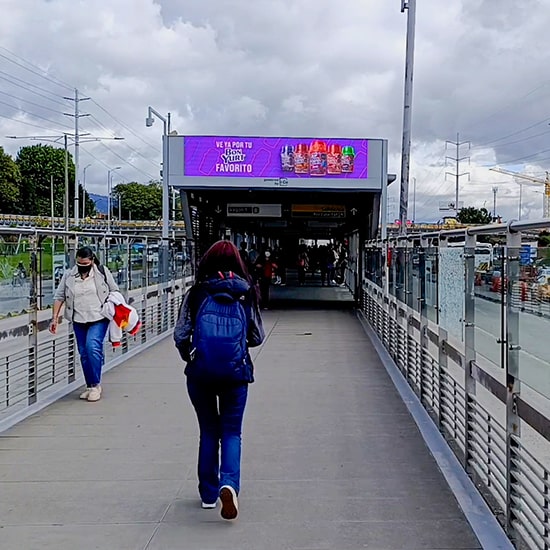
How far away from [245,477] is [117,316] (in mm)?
3341

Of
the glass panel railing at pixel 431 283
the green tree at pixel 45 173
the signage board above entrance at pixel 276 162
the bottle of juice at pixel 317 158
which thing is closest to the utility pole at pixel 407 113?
the signage board above entrance at pixel 276 162

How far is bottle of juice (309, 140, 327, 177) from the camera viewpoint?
21031 mm

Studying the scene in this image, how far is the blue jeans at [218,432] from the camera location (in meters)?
5.29

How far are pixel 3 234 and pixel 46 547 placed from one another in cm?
382

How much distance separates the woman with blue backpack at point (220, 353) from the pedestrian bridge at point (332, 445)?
34 cm

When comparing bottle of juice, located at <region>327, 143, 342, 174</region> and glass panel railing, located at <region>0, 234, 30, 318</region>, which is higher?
bottle of juice, located at <region>327, 143, 342, 174</region>

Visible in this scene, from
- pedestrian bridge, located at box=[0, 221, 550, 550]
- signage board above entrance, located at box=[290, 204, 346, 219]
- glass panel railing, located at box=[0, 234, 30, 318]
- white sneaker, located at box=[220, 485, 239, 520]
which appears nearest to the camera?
pedestrian bridge, located at box=[0, 221, 550, 550]

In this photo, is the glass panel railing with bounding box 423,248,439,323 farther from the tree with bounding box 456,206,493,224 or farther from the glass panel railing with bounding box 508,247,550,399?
the tree with bounding box 456,206,493,224

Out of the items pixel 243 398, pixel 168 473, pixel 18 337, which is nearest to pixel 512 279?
pixel 243 398

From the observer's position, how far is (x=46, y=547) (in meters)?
4.88

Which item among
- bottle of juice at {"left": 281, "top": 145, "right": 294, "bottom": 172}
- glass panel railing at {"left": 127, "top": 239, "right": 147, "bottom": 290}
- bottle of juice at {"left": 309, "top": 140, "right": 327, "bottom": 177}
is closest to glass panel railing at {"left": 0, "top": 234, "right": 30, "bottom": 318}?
glass panel railing at {"left": 127, "top": 239, "right": 147, "bottom": 290}

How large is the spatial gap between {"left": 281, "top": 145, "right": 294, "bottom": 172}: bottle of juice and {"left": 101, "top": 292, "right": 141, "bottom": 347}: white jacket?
12.2 metres

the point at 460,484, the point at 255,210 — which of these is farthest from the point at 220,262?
the point at 255,210

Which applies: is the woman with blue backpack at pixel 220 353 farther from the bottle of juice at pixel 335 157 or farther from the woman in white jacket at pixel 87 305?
the bottle of juice at pixel 335 157
